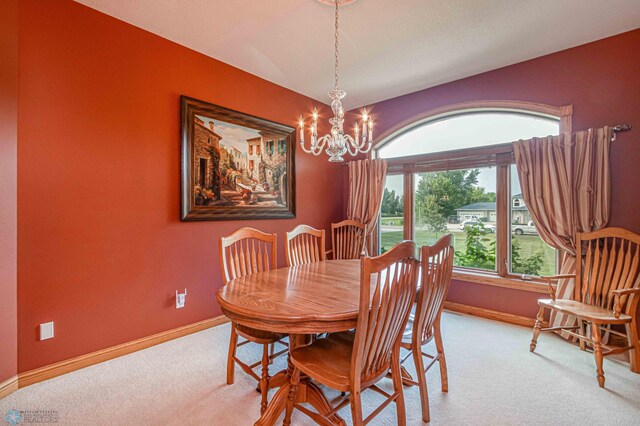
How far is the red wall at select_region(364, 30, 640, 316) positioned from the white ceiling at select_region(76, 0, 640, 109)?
12 centimetres

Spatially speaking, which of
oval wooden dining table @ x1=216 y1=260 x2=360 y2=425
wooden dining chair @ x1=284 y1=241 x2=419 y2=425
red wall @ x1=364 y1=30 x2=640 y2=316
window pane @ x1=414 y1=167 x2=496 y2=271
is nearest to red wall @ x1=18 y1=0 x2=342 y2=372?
oval wooden dining table @ x1=216 y1=260 x2=360 y2=425

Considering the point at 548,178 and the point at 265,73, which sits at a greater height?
the point at 265,73

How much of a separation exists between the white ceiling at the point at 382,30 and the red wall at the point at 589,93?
0.40ft

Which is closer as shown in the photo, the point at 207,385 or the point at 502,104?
the point at 207,385

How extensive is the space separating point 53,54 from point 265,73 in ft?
6.03

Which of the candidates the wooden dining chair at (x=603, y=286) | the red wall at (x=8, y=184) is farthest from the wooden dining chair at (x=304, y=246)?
the wooden dining chair at (x=603, y=286)

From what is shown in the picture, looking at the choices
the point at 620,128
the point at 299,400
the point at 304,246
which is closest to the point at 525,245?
the point at 620,128

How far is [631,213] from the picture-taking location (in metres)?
2.52

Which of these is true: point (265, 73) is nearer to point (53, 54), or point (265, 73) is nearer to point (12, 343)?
point (53, 54)

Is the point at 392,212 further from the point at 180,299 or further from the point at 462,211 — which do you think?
the point at 180,299

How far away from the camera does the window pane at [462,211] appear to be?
3330mm

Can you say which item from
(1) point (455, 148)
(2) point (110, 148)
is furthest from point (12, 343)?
(1) point (455, 148)

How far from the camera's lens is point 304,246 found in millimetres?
2787

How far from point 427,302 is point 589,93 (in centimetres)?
269
